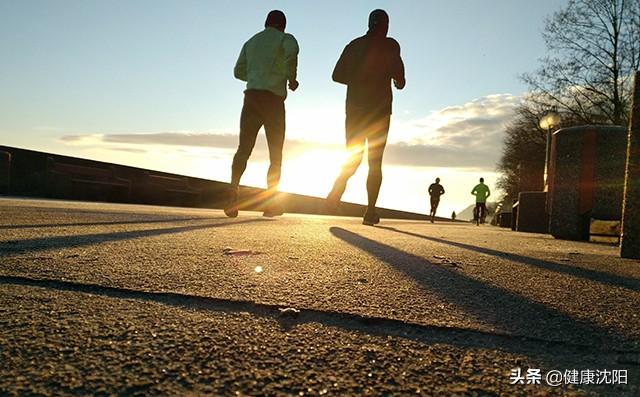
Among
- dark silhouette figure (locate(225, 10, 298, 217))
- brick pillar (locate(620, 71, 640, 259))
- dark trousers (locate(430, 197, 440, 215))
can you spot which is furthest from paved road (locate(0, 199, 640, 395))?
dark trousers (locate(430, 197, 440, 215))

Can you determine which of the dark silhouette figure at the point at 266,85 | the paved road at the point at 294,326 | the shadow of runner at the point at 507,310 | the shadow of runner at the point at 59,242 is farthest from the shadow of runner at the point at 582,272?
the dark silhouette figure at the point at 266,85

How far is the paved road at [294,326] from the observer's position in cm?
101

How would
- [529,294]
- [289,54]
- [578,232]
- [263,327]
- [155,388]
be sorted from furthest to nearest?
[289,54] → [578,232] → [529,294] → [263,327] → [155,388]

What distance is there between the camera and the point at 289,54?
665cm

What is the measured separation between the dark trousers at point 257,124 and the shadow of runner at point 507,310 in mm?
4777

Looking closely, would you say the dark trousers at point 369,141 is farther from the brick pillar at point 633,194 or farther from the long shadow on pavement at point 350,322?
the long shadow on pavement at point 350,322

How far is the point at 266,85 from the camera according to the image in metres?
6.73

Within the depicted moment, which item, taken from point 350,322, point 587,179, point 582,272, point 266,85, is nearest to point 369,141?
point 266,85

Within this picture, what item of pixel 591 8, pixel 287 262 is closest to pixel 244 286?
pixel 287 262

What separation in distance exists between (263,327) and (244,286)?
17.2 inches

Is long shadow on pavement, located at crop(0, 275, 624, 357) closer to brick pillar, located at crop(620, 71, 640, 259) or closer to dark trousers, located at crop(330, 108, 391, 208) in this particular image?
brick pillar, located at crop(620, 71, 640, 259)

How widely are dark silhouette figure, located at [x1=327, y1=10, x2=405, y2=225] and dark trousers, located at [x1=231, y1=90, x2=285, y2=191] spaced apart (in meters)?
0.87

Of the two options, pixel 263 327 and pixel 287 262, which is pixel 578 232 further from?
pixel 263 327

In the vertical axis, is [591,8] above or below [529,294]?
above
